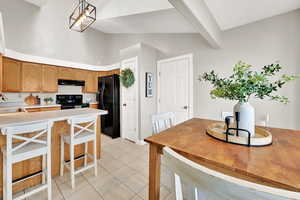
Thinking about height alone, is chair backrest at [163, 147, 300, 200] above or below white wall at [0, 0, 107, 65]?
below

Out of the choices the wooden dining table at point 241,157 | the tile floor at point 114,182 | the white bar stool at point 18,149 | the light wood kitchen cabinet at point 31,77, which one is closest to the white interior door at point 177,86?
the tile floor at point 114,182

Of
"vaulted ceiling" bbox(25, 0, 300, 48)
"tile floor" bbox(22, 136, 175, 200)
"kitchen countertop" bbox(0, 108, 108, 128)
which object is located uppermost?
"vaulted ceiling" bbox(25, 0, 300, 48)

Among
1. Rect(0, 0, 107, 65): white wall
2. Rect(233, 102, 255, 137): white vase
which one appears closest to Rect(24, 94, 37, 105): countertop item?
Rect(0, 0, 107, 65): white wall

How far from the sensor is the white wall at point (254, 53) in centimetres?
199

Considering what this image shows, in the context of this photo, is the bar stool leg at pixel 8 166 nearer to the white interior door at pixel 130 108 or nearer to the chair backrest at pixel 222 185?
the chair backrest at pixel 222 185

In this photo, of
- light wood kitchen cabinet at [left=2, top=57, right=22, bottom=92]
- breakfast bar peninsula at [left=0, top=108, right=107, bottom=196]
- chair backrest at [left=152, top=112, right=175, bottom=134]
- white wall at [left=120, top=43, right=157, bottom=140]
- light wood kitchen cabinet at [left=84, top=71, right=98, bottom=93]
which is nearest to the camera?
breakfast bar peninsula at [left=0, top=108, right=107, bottom=196]

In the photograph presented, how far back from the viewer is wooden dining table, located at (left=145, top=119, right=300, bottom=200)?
63 cm

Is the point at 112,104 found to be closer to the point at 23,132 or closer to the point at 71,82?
the point at 71,82

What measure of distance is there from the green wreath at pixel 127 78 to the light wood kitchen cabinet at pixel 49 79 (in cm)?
218

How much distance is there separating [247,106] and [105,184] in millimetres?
1922

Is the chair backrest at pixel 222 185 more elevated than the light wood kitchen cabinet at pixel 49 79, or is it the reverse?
the light wood kitchen cabinet at pixel 49 79

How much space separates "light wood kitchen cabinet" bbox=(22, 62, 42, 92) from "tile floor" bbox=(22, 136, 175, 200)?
287cm

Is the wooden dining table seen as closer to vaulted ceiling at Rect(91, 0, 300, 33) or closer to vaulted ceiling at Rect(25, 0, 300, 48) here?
vaulted ceiling at Rect(25, 0, 300, 48)

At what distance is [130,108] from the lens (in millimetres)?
3490
